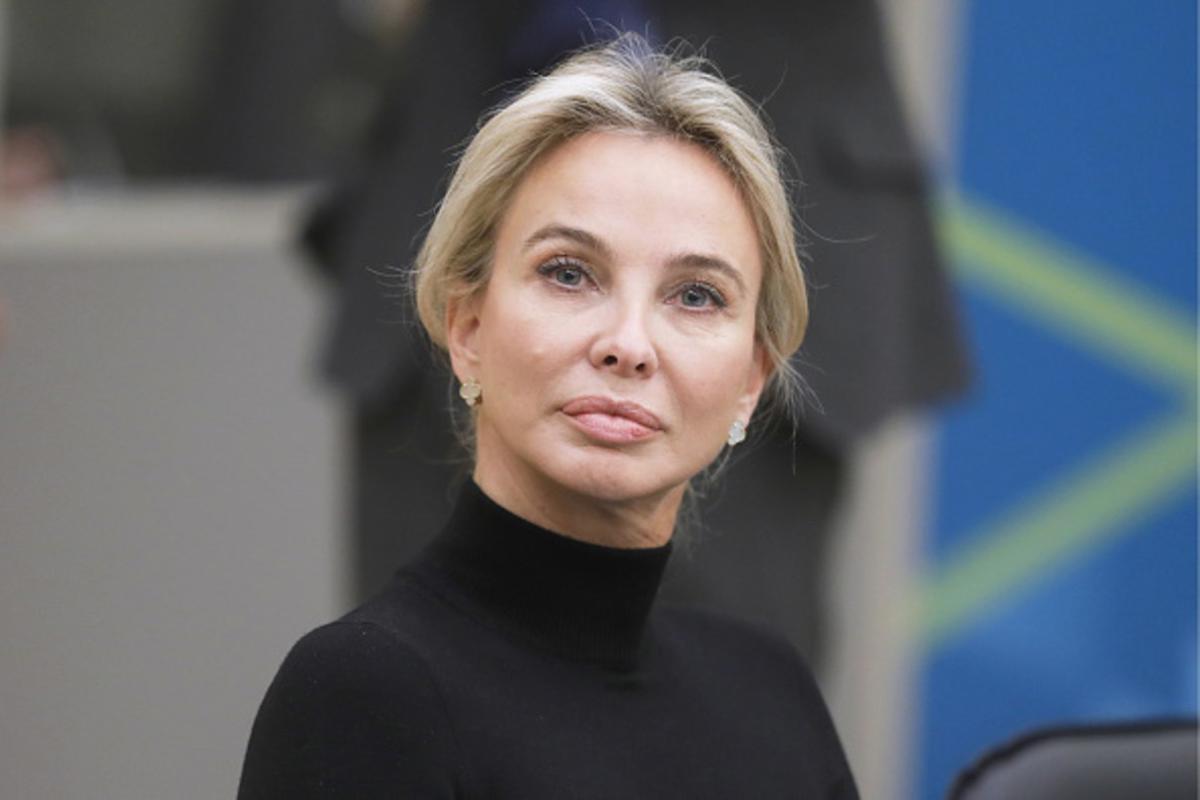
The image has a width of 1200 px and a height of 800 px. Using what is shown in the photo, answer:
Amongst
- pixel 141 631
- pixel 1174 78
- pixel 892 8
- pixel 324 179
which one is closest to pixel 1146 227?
pixel 1174 78

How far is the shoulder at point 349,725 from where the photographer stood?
181cm

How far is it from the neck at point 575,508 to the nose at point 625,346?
5.2 inches

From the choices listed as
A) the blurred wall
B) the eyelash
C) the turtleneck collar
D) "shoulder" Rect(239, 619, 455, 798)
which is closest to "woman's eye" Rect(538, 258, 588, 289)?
the eyelash

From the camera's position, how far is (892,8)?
4.84 metres

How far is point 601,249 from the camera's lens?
192cm

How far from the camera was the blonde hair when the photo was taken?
6.41 feet

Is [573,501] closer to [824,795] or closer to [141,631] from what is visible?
[824,795]

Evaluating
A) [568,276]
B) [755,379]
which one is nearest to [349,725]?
[568,276]

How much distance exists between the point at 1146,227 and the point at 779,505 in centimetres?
135

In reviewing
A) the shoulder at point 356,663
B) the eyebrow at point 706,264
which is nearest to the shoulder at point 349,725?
the shoulder at point 356,663

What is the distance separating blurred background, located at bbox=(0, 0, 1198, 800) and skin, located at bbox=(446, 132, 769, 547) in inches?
100.0

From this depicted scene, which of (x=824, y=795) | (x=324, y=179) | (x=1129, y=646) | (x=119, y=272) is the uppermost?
(x=324, y=179)

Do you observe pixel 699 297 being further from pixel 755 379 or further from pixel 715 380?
pixel 755 379

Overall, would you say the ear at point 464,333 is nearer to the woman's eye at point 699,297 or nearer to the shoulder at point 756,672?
the woman's eye at point 699,297
